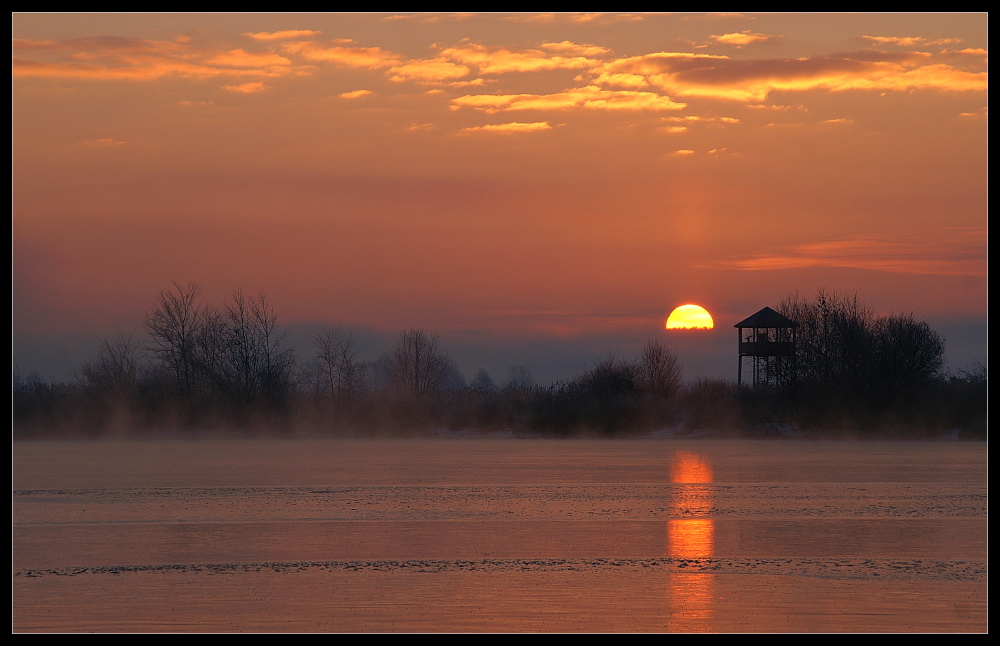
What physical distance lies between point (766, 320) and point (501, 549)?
195 feet

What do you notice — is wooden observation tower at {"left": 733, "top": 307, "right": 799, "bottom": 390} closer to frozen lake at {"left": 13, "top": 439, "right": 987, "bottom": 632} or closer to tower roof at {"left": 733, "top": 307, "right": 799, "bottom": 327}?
tower roof at {"left": 733, "top": 307, "right": 799, "bottom": 327}

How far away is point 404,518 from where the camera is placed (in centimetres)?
2198

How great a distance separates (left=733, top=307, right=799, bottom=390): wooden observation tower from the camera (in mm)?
72062

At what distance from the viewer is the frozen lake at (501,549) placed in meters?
13.1

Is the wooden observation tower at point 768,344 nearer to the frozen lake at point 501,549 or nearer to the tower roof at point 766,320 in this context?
the tower roof at point 766,320

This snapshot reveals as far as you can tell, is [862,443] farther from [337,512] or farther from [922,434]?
[337,512]

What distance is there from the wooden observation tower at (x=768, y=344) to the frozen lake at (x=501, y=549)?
120 feet

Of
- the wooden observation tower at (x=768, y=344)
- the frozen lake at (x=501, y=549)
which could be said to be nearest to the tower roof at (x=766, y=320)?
the wooden observation tower at (x=768, y=344)

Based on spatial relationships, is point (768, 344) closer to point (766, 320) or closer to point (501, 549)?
point (766, 320)

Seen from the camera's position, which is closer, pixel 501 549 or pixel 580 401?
pixel 501 549

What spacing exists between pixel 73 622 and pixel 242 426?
56.3 metres

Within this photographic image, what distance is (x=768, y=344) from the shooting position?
73.7m

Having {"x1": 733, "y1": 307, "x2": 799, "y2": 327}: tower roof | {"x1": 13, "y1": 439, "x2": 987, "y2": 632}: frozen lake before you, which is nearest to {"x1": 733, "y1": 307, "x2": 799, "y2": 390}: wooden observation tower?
{"x1": 733, "y1": 307, "x2": 799, "y2": 327}: tower roof

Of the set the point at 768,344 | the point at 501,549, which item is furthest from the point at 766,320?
the point at 501,549
